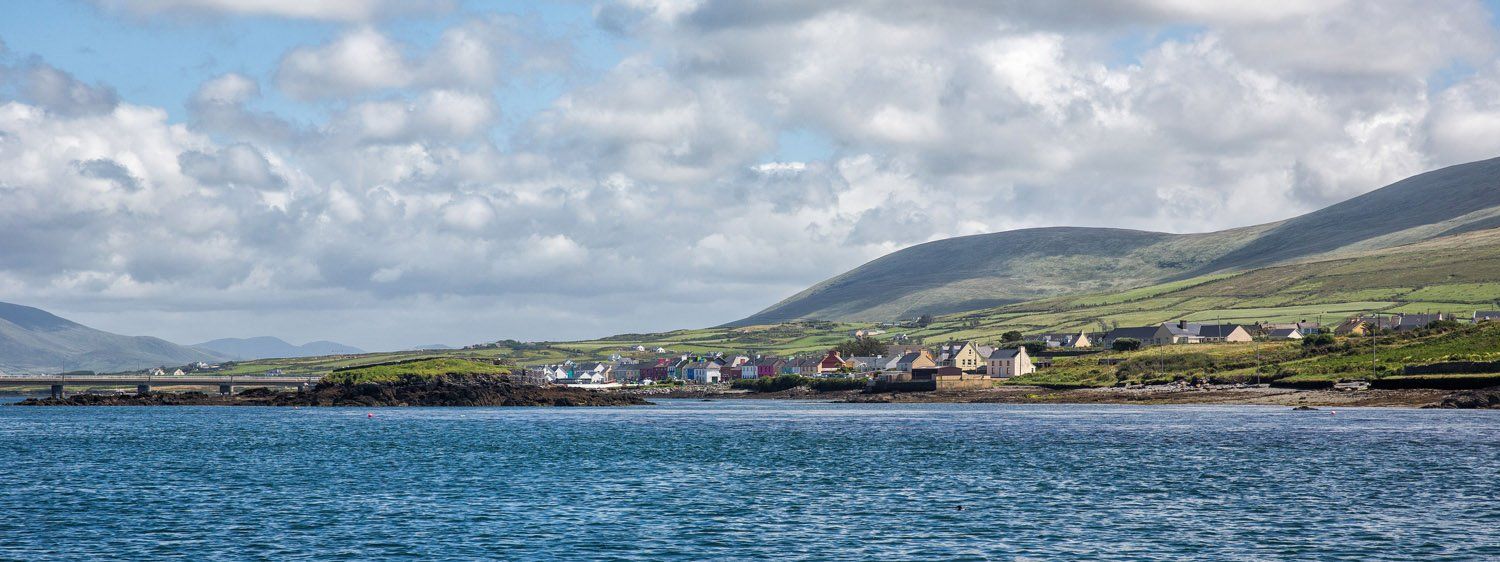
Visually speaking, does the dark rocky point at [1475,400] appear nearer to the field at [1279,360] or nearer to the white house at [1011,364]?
the field at [1279,360]

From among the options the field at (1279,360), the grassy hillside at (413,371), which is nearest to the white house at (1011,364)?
the field at (1279,360)

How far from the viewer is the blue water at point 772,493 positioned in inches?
1484

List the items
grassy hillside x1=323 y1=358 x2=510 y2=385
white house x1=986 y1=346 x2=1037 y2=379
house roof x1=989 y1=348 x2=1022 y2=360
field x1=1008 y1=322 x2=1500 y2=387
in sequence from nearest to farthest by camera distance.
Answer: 1. field x1=1008 y1=322 x2=1500 y2=387
2. grassy hillside x1=323 y1=358 x2=510 y2=385
3. white house x1=986 y1=346 x2=1037 y2=379
4. house roof x1=989 y1=348 x2=1022 y2=360

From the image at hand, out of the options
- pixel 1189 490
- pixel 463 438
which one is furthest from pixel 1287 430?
pixel 463 438

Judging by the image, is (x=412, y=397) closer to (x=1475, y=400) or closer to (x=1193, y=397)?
(x=1193, y=397)

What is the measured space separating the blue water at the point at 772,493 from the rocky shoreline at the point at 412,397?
6812cm

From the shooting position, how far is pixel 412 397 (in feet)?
→ 539

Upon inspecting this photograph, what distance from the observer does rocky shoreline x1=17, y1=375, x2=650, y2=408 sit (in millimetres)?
163638

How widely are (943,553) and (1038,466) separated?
27663 millimetres

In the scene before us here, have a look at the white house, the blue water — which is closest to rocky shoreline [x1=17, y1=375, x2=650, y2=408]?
the white house

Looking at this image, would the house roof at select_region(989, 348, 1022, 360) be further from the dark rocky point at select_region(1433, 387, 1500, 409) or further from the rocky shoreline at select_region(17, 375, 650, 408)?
the dark rocky point at select_region(1433, 387, 1500, 409)

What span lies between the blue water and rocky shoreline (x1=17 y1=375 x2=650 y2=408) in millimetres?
68123

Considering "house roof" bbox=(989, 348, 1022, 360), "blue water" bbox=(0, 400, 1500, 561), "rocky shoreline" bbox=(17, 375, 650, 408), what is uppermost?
"house roof" bbox=(989, 348, 1022, 360)

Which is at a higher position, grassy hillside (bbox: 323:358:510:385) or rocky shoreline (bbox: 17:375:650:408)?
grassy hillside (bbox: 323:358:510:385)
